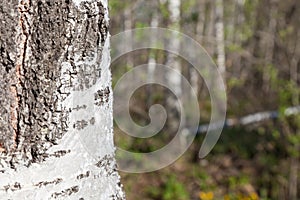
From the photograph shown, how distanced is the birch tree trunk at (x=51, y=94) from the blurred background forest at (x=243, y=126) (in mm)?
3569

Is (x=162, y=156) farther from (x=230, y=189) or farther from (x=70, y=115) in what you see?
(x=70, y=115)

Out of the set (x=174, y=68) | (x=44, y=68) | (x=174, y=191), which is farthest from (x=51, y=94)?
(x=174, y=68)

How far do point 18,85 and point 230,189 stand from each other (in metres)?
5.72

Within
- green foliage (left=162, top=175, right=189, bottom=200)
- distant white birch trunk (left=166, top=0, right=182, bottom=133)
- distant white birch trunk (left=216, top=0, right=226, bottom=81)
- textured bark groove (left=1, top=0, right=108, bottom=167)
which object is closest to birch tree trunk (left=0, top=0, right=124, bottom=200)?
textured bark groove (left=1, top=0, right=108, bottom=167)

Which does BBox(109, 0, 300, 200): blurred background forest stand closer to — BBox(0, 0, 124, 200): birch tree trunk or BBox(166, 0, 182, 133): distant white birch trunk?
BBox(166, 0, 182, 133): distant white birch trunk

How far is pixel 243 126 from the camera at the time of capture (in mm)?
8242

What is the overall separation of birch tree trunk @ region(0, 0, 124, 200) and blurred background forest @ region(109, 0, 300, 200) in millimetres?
3569

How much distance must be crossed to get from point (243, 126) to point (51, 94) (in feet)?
24.5

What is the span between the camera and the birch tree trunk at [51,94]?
3.07ft

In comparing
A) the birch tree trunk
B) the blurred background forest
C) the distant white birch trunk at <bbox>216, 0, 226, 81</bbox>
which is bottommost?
the birch tree trunk

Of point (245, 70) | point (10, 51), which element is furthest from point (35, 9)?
point (245, 70)

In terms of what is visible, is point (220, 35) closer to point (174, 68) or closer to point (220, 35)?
point (220, 35)

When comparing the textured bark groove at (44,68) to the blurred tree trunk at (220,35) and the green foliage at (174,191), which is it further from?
the blurred tree trunk at (220,35)

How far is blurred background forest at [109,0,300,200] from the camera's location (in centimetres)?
575
